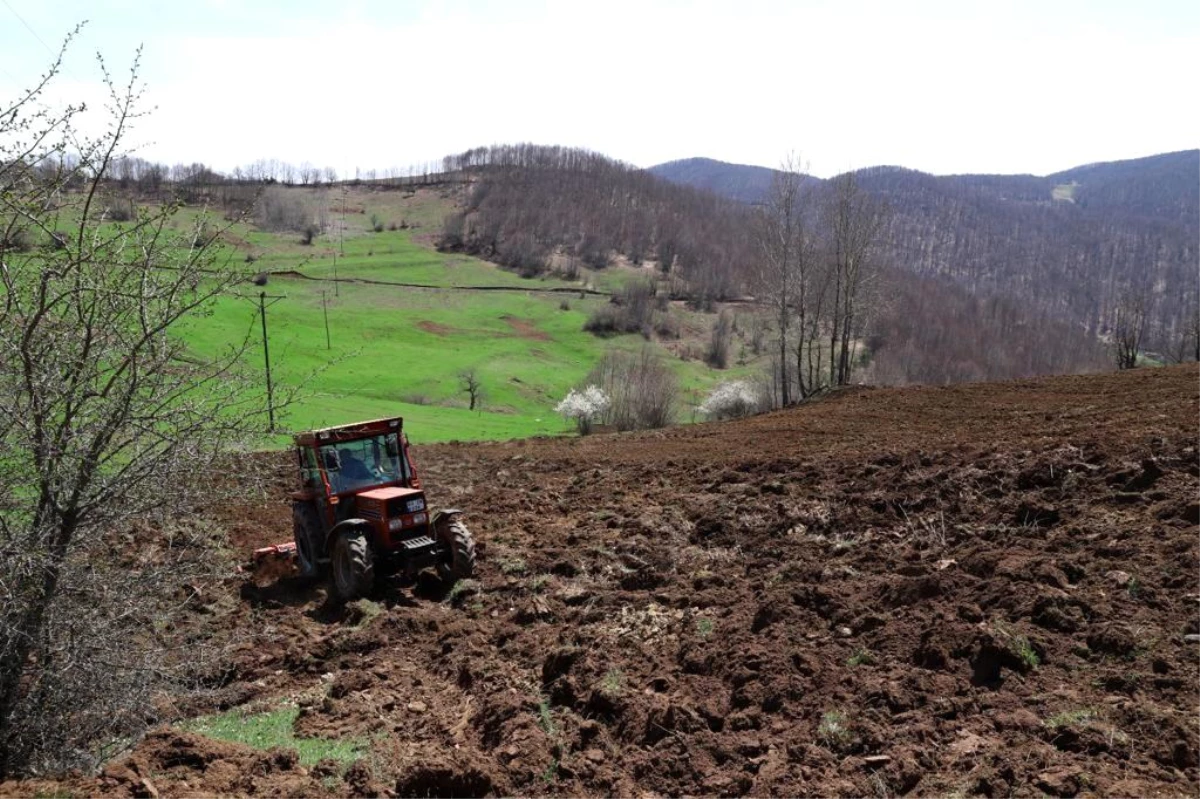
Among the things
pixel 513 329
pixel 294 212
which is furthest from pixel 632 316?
pixel 294 212

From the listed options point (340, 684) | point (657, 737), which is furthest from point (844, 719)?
point (340, 684)

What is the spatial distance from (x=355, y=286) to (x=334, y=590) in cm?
9462

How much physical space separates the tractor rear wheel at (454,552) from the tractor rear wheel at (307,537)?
2.17 meters

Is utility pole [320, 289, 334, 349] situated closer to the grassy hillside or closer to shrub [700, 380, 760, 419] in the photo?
the grassy hillside

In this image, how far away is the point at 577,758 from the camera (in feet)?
21.4

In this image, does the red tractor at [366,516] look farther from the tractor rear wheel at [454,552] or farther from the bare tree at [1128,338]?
the bare tree at [1128,338]

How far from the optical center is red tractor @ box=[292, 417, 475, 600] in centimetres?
1122

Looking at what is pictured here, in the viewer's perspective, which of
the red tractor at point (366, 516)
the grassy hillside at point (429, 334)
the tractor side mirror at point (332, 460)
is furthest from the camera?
the grassy hillside at point (429, 334)

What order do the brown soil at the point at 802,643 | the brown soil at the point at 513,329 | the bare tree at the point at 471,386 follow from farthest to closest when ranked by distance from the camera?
the brown soil at the point at 513,329 < the bare tree at the point at 471,386 < the brown soil at the point at 802,643

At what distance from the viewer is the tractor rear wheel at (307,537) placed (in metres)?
12.3

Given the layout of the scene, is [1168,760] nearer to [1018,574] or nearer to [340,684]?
[1018,574]

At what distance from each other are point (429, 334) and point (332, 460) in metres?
76.5

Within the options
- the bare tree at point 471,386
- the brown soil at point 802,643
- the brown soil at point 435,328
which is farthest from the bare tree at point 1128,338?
the brown soil at point 435,328


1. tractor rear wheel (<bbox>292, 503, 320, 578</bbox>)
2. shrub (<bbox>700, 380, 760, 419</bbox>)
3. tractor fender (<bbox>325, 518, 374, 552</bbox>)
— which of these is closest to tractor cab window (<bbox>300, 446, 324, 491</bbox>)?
tractor rear wheel (<bbox>292, 503, 320, 578</bbox>)
